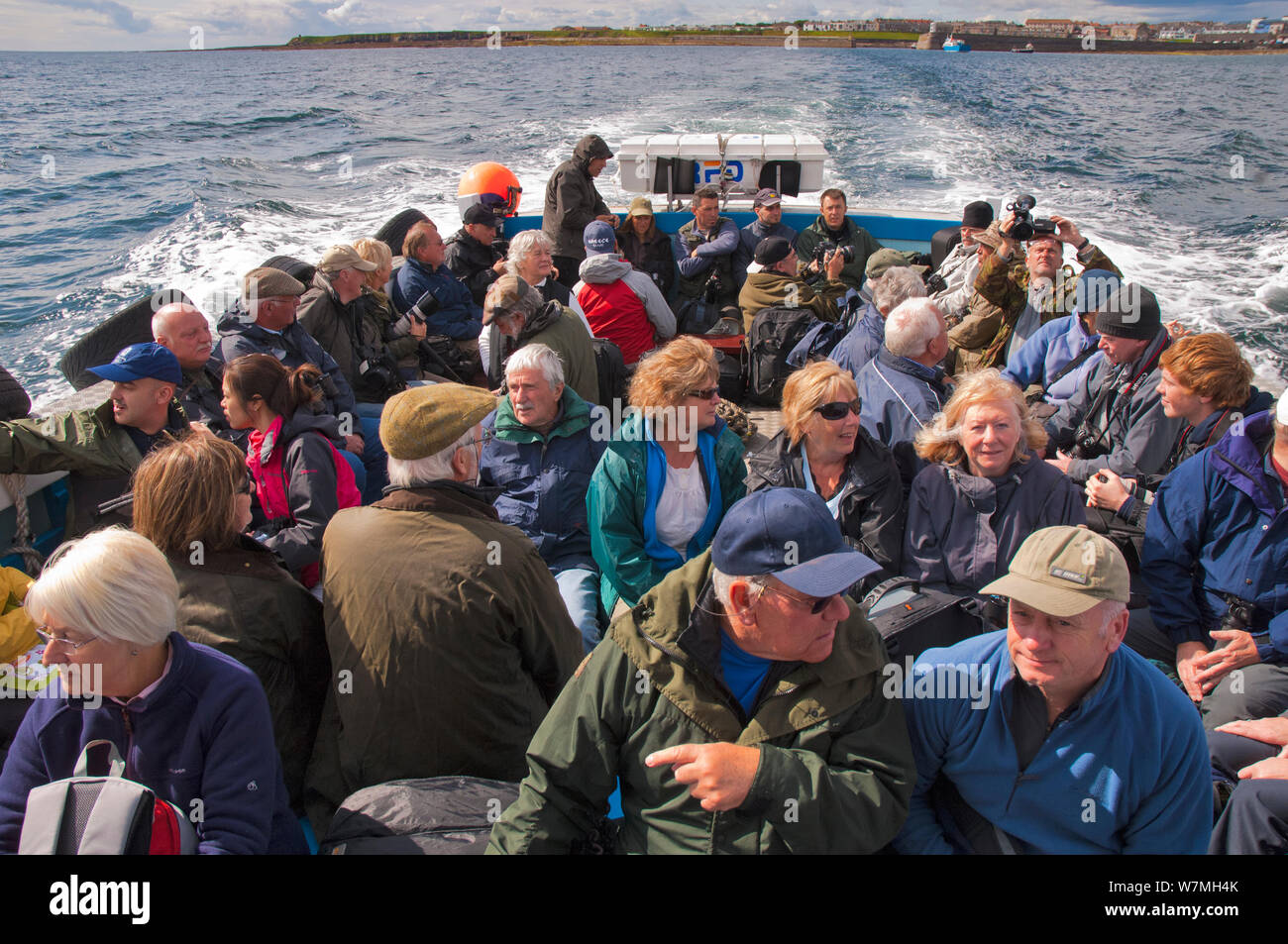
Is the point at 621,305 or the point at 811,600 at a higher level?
the point at 621,305

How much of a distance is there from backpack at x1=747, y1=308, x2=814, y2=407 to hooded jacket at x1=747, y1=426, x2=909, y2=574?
229 centimetres

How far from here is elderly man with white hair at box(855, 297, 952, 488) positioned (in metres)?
3.29

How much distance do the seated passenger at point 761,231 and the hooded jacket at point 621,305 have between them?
1.66 m

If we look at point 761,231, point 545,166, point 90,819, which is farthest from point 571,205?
point 545,166

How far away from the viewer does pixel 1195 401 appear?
10.2 feet

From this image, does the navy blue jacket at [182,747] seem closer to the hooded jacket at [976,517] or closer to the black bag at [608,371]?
the hooded jacket at [976,517]

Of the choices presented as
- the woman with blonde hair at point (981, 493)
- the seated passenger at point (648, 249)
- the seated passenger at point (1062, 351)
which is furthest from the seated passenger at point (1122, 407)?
the seated passenger at point (648, 249)

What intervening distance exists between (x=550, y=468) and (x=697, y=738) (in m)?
1.80

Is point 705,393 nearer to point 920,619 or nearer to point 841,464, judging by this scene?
point 841,464

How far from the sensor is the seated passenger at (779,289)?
5203mm

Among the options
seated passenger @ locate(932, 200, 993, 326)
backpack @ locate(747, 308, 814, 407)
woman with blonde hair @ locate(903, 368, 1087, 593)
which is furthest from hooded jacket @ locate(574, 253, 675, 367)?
woman with blonde hair @ locate(903, 368, 1087, 593)

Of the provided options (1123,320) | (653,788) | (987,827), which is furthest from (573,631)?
(1123,320)
